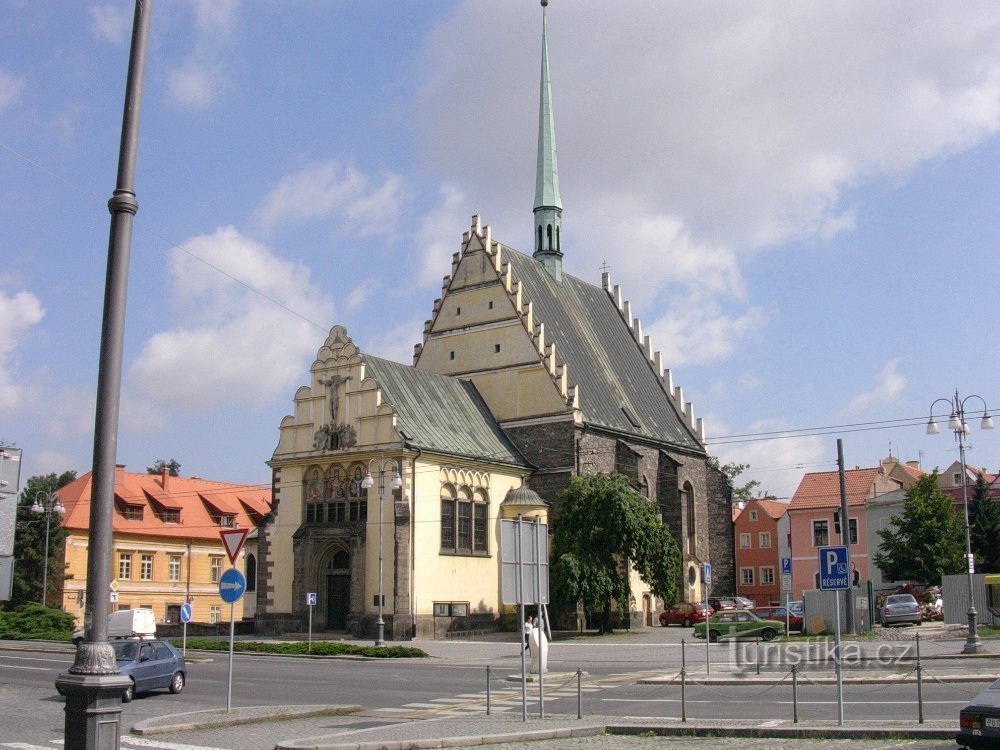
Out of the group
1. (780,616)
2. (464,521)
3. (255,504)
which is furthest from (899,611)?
(255,504)

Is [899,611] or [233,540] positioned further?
[899,611]

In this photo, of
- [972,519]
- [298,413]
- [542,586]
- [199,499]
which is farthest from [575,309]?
[542,586]

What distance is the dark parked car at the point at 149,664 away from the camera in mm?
21562

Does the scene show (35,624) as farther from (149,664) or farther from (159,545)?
(149,664)

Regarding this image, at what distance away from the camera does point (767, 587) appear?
79125mm

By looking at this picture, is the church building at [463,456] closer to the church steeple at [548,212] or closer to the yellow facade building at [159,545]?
the church steeple at [548,212]

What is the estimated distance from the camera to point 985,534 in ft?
186

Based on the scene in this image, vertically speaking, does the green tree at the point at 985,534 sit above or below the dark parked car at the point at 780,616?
above

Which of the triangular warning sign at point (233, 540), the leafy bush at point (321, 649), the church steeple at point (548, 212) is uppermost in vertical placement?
the church steeple at point (548, 212)

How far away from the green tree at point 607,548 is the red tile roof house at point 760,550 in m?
36.0

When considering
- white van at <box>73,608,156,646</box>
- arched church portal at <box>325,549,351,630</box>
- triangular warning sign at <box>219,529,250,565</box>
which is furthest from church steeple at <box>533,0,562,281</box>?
triangular warning sign at <box>219,529,250,565</box>

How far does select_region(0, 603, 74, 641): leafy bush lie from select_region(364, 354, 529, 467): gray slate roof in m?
17.4

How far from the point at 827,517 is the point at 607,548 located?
3235 centimetres

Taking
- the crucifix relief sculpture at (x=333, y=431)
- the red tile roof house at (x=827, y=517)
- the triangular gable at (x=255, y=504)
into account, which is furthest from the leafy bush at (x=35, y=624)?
the red tile roof house at (x=827, y=517)
